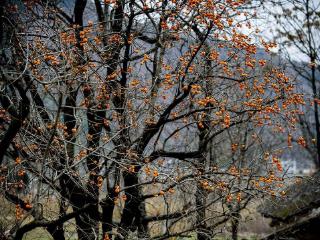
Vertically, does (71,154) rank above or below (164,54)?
below

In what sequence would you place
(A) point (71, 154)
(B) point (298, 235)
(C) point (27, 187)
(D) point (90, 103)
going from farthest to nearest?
(B) point (298, 235) → (D) point (90, 103) → (A) point (71, 154) → (C) point (27, 187)

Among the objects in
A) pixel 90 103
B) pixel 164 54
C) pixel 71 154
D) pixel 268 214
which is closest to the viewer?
pixel 71 154

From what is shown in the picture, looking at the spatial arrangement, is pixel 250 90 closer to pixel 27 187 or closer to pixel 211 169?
pixel 211 169

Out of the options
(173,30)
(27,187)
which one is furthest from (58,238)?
(173,30)

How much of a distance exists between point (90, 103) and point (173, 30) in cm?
193

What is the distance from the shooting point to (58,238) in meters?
7.84

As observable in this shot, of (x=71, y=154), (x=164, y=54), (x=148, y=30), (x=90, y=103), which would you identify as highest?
(x=148, y=30)

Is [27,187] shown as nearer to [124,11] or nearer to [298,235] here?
[124,11]

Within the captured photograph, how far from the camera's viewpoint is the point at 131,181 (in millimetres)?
8570

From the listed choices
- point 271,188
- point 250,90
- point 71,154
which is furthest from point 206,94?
point 71,154

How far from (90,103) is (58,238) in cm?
247

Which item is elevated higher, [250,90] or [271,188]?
[250,90]

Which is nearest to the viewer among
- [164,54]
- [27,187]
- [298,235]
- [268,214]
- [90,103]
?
[27,187]

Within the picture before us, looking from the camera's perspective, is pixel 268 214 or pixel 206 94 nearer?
pixel 206 94
